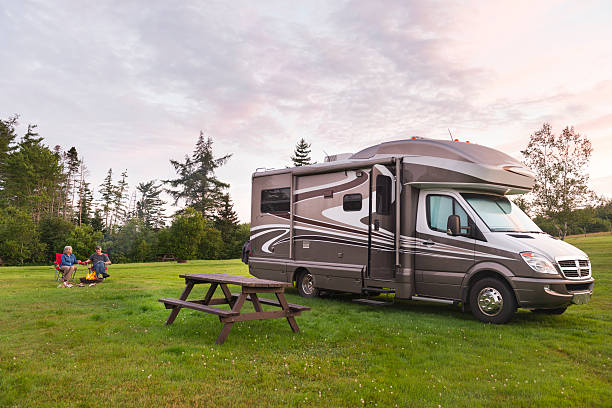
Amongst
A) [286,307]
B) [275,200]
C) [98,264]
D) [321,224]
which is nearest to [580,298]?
[286,307]

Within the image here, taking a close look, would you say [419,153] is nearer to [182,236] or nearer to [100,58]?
[100,58]

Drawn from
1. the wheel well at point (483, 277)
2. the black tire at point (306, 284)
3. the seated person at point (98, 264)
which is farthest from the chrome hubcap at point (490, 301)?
the seated person at point (98, 264)

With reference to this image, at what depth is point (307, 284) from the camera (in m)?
12.1

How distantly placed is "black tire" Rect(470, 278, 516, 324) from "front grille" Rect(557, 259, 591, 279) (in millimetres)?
995

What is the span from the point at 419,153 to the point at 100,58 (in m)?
16.4

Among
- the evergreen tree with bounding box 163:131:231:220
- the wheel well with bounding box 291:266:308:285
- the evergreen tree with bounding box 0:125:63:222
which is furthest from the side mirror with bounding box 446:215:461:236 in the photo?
the evergreen tree with bounding box 163:131:231:220

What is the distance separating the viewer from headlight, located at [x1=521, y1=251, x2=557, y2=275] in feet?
27.1

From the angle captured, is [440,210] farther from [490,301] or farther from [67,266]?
[67,266]

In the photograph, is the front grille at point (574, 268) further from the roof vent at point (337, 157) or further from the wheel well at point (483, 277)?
the roof vent at point (337, 157)

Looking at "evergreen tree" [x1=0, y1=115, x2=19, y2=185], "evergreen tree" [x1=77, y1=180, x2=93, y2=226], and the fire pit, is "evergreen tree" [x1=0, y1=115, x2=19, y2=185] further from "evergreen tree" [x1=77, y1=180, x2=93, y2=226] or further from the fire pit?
the fire pit

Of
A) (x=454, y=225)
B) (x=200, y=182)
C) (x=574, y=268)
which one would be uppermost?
(x=200, y=182)

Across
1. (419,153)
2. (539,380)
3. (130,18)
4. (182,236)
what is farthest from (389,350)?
(182,236)

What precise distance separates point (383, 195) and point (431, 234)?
1.35 m

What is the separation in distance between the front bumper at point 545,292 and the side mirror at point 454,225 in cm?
137
